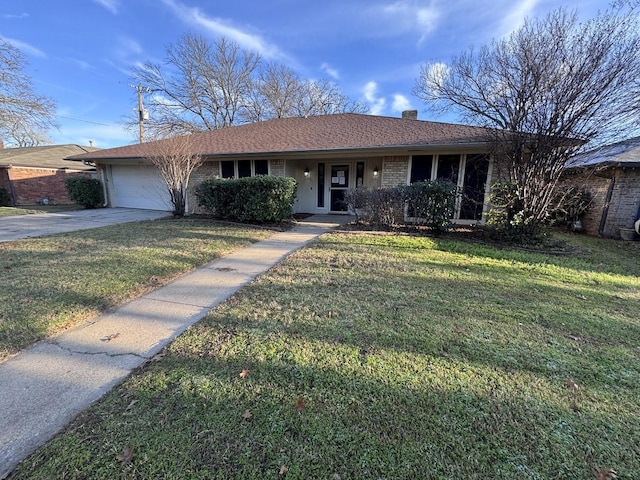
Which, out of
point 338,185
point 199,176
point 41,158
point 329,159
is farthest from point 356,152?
point 41,158

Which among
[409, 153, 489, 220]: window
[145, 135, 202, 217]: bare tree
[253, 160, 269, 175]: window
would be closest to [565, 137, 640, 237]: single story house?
[409, 153, 489, 220]: window

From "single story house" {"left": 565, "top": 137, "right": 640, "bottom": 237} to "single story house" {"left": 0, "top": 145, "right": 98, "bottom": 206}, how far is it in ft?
76.6

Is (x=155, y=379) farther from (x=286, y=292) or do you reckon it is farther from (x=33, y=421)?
(x=286, y=292)

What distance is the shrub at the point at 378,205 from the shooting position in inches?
294

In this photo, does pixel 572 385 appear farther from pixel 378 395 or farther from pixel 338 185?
pixel 338 185

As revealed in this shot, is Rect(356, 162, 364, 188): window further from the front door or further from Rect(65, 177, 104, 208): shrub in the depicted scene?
Rect(65, 177, 104, 208): shrub

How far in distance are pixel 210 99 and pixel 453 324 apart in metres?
26.0

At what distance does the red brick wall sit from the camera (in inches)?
629

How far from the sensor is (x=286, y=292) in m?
3.73

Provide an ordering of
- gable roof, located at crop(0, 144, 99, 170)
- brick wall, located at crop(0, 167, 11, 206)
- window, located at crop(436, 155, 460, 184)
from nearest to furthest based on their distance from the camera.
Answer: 1. window, located at crop(436, 155, 460, 184)
2. brick wall, located at crop(0, 167, 11, 206)
3. gable roof, located at crop(0, 144, 99, 170)

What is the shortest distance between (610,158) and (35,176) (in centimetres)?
2642

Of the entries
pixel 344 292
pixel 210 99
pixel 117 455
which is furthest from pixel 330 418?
pixel 210 99

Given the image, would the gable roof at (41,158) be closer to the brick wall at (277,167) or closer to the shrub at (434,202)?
the brick wall at (277,167)

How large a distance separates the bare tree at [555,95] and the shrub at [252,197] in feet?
18.0
